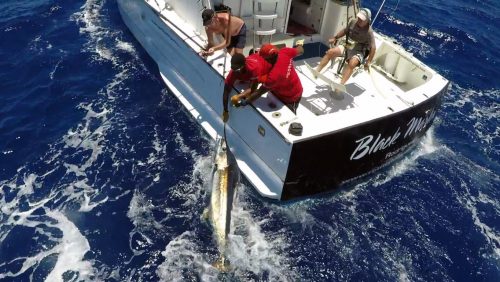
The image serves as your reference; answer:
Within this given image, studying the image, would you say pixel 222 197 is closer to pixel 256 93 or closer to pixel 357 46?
pixel 256 93

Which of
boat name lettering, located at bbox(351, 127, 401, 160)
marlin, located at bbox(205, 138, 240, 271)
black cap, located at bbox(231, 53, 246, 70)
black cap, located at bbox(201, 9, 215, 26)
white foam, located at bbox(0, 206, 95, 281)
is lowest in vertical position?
white foam, located at bbox(0, 206, 95, 281)

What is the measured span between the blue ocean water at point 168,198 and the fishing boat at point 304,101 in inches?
19.3

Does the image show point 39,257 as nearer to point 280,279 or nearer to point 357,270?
point 280,279

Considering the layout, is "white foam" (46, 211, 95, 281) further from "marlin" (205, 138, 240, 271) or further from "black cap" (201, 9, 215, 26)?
"black cap" (201, 9, 215, 26)

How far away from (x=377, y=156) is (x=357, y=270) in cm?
197

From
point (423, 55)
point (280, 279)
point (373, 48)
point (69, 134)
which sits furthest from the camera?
point (423, 55)

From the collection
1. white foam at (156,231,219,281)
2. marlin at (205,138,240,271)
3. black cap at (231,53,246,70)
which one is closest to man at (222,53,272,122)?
black cap at (231,53,246,70)

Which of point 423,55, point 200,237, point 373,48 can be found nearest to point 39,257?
point 200,237

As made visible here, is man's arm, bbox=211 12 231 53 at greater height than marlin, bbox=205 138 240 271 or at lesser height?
greater

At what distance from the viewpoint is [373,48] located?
7.14 metres

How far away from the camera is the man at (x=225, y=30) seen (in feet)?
21.8

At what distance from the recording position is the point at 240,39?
705cm

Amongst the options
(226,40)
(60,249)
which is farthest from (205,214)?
(226,40)

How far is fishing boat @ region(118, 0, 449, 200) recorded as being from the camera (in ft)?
20.0
